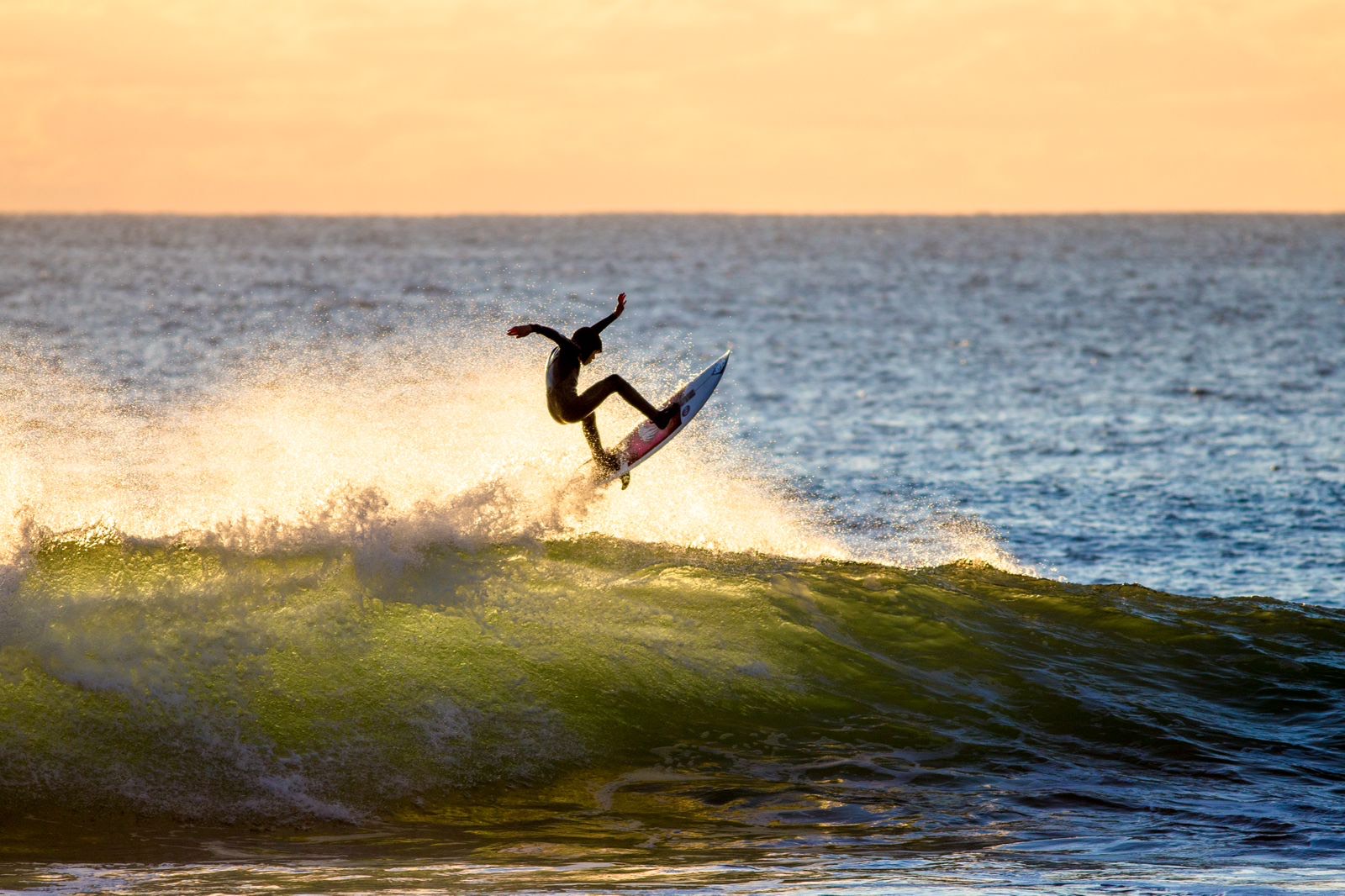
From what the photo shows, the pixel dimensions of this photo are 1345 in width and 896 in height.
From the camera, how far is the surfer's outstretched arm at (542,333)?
12219mm

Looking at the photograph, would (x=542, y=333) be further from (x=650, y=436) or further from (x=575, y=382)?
(x=650, y=436)

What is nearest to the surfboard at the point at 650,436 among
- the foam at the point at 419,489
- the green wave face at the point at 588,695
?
the foam at the point at 419,489

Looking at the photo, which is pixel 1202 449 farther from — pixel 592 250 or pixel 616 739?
pixel 592 250

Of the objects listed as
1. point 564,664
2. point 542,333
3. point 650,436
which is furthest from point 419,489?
point 564,664

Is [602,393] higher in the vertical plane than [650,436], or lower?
higher

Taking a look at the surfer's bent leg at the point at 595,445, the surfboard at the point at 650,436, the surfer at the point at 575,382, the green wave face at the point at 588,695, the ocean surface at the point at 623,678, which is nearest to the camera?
the ocean surface at the point at 623,678

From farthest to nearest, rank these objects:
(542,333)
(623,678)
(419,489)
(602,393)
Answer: (419,489) < (602,393) < (542,333) < (623,678)

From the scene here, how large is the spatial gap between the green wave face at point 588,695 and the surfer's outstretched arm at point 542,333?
2.05 meters

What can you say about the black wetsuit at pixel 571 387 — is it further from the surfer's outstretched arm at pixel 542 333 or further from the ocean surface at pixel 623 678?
the ocean surface at pixel 623 678

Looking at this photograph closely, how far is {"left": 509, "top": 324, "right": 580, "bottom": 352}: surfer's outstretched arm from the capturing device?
1222 cm

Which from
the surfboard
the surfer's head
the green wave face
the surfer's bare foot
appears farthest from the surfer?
the green wave face

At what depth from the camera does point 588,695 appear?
11.8 metres

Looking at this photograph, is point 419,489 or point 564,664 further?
point 419,489

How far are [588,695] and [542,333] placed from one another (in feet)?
10.4
